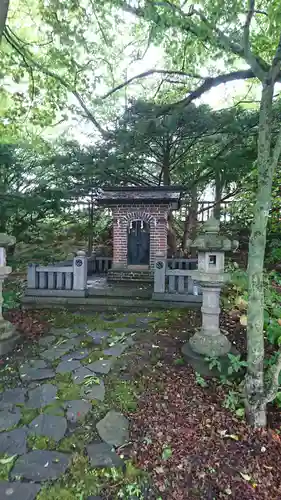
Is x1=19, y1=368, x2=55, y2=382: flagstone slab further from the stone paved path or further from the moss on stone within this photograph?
the moss on stone

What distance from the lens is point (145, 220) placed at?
9.04 m

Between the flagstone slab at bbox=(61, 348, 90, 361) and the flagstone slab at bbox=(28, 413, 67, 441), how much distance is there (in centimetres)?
110

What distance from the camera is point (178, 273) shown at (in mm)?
6453

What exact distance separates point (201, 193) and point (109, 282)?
6775mm

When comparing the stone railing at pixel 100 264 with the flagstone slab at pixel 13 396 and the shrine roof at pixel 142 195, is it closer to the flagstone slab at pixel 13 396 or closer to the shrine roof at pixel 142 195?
the shrine roof at pixel 142 195

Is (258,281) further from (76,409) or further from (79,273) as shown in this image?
(79,273)

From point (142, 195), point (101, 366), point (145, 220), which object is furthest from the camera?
point (145, 220)

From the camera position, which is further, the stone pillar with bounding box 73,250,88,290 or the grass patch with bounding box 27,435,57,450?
the stone pillar with bounding box 73,250,88,290

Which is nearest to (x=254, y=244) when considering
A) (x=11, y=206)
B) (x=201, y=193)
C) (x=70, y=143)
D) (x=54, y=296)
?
(x=11, y=206)

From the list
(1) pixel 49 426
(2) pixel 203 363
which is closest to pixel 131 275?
(2) pixel 203 363

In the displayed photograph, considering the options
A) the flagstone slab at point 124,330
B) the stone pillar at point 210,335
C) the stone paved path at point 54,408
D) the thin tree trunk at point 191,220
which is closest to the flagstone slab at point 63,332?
the stone paved path at point 54,408

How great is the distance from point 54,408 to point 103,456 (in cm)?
85

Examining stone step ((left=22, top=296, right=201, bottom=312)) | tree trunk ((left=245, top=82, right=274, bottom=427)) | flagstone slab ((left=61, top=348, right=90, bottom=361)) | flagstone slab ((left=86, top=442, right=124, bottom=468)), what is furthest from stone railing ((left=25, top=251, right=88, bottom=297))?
tree trunk ((left=245, top=82, right=274, bottom=427))

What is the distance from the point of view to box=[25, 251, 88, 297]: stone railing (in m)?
6.49
